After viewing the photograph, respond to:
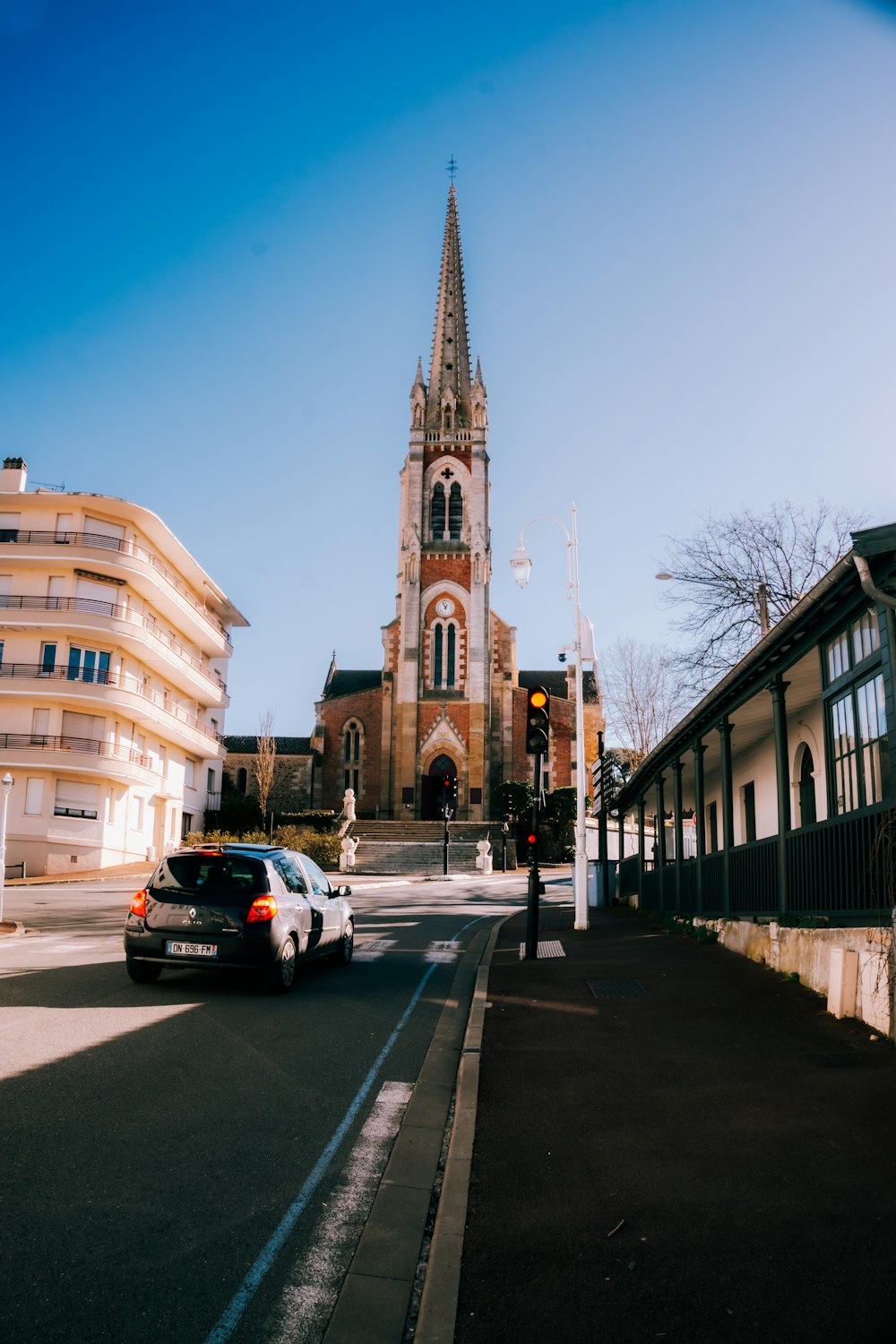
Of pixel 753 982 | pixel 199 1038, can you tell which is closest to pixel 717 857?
pixel 753 982

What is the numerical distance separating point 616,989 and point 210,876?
4.31 m

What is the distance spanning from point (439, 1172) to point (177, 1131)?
143 centimetres

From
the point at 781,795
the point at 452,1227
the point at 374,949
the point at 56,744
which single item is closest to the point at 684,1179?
the point at 452,1227

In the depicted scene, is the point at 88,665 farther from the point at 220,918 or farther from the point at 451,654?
the point at 220,918

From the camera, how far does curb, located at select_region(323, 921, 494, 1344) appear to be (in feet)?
11.2

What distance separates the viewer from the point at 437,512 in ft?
217

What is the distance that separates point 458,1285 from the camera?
11.9 ft

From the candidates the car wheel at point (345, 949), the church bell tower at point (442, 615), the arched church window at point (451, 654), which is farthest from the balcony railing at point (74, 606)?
the car wheel at point (345, 949)

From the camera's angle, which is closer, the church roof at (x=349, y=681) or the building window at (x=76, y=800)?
the building window at (x=76, y=800)

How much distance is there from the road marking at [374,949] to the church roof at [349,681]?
193ft

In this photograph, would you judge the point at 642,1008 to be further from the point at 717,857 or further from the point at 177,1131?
the point at 717,857

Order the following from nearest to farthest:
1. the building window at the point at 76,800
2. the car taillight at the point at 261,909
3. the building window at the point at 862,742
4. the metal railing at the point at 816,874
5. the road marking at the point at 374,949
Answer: the metal railing at the point at 816,874, the building window at the point at 862,742, the car taillight at the point at 261,909, the road marking at the point at 374,949, the building window at the point at 76,800

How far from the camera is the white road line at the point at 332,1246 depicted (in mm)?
3402

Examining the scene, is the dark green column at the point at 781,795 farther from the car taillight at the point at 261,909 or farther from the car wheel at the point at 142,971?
the car wheel at the point at 142,971
